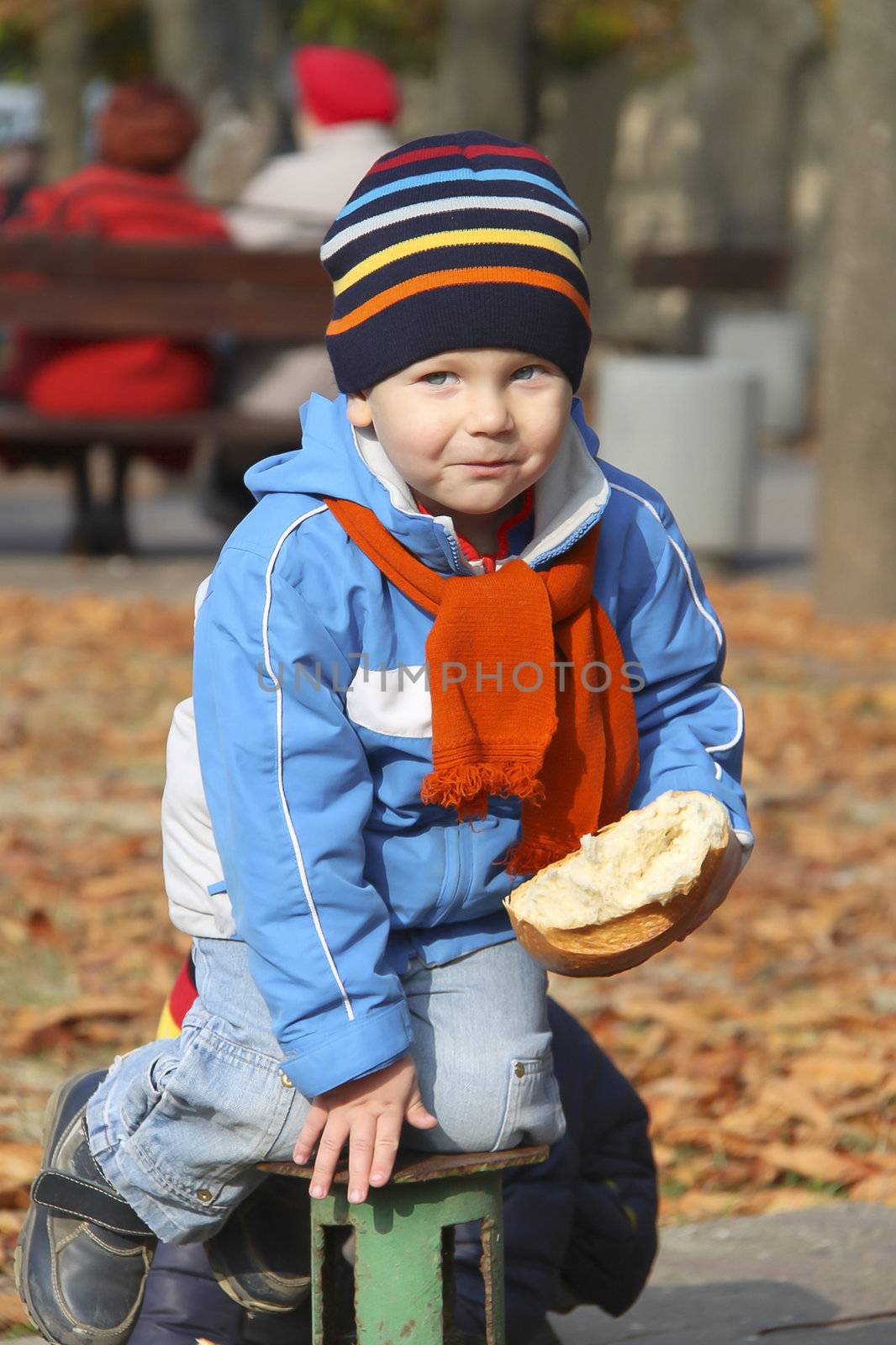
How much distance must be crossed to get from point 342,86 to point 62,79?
16.9m

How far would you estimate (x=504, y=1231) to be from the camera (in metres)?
2.84

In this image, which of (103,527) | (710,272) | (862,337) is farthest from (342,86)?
(710,272)

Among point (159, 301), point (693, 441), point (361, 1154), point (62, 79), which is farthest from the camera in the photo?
point (62, 79)

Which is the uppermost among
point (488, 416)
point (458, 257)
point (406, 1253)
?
point (458, 257)

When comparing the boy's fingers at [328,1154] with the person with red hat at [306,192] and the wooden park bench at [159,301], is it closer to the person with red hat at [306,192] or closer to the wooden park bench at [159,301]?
the person with red hat at [306,192]

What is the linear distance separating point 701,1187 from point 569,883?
5.12 ft

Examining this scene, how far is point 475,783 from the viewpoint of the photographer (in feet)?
7.43

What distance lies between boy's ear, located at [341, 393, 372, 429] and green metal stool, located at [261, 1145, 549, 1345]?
86 cm

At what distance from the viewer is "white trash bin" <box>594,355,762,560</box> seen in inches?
Answer: 389

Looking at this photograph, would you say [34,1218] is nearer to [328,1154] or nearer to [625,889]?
[328,1154]

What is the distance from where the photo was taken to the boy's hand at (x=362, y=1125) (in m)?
2.26

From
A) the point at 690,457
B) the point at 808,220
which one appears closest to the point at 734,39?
the point at 808,220

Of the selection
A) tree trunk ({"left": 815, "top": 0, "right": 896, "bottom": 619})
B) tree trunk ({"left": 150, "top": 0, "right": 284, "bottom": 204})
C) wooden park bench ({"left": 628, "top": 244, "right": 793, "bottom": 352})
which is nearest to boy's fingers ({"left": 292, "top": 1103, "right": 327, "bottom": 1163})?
tree trunk ({"left": 815, "top": 0, "right": 896, "bottom": 619})

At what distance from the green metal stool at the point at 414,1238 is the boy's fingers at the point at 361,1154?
0.04 meters
